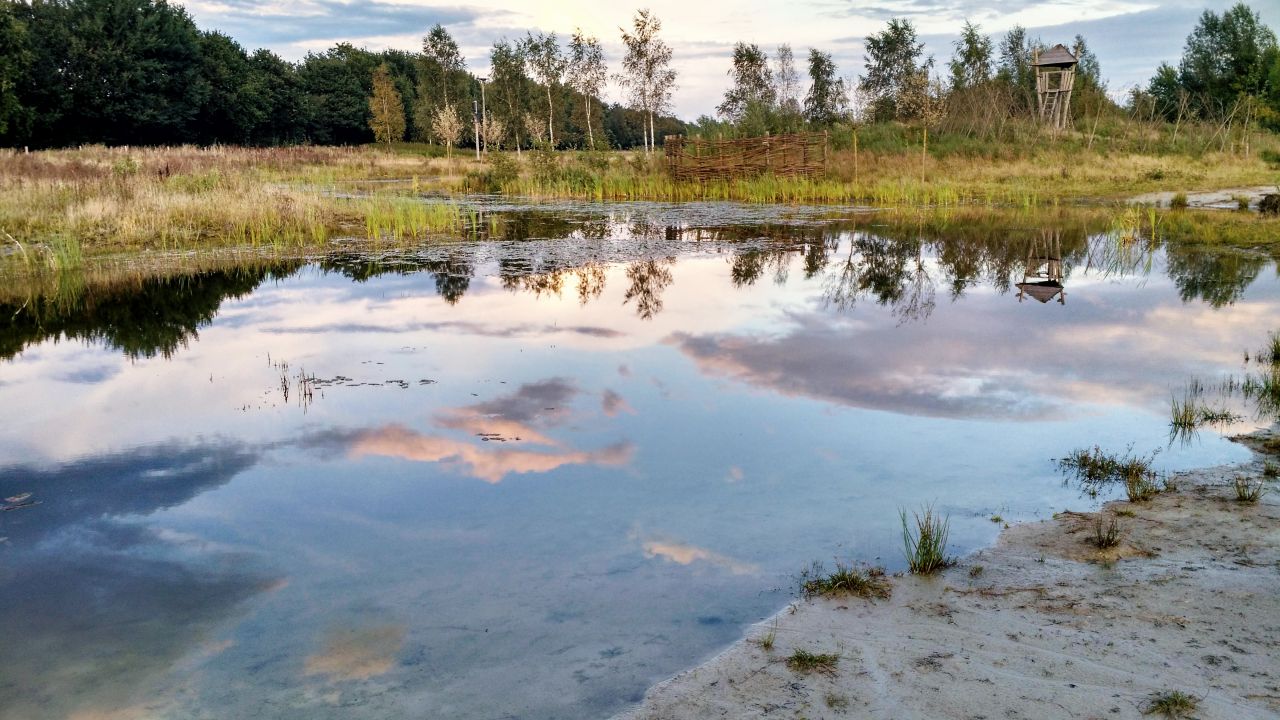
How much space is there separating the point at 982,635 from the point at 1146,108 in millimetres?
43920

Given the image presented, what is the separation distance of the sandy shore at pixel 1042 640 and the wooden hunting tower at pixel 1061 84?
31577 mm

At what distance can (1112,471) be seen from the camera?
4.95 meters

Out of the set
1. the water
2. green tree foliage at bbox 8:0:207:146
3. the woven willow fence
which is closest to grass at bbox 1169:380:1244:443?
the water

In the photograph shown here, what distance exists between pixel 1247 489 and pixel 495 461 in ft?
13.3

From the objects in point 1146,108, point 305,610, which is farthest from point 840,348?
point 1146,108

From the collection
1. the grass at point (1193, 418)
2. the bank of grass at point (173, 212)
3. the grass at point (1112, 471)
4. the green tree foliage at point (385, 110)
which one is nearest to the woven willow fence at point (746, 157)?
the bank of grass at point (173, 212)

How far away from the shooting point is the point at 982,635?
316 cm

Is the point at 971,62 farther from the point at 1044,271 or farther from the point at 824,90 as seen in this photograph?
the point at 1044,271

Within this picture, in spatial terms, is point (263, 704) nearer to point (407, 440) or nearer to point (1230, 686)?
point (407, 440)

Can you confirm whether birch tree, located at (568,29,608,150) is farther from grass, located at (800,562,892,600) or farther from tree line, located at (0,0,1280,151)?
grass, located at (800,562,892,600)

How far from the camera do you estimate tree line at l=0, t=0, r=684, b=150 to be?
42.8 meters

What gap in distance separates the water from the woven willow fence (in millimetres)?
17028

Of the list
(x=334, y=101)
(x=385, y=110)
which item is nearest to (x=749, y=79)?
(x=385, y=110)

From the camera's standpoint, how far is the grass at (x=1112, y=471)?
15.0ft
